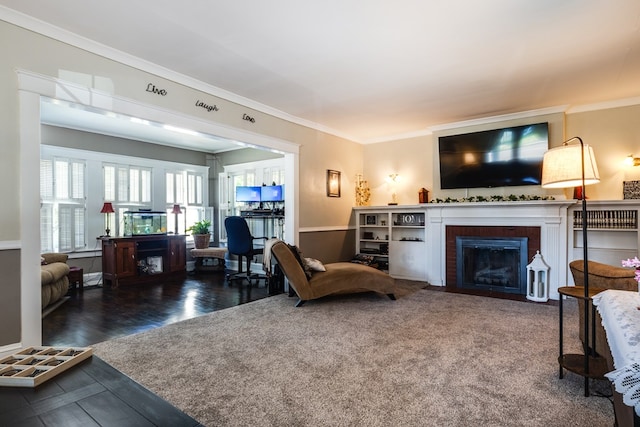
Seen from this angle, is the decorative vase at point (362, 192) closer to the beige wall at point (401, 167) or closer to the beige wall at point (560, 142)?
the beige wall at point (401, 167)

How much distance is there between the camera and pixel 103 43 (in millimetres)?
3158

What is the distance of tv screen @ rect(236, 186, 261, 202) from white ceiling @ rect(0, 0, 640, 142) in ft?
8.34

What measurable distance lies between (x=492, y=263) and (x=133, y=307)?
5.26 meters

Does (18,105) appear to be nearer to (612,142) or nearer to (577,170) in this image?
(577,170)

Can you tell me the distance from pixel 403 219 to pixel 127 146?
5.55 m

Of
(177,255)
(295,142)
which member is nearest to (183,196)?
(177,255)

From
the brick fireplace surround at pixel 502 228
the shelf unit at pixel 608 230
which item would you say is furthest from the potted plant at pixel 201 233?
the shelf unit at pixel 608 230

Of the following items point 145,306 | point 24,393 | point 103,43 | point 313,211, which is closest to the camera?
point 24,393

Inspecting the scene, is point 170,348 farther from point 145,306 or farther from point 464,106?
point 464,106

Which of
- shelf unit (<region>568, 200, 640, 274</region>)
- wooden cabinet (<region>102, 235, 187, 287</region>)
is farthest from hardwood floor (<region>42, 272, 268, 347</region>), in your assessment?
shelf unit (<region>568, 200, 640, 274</region>)

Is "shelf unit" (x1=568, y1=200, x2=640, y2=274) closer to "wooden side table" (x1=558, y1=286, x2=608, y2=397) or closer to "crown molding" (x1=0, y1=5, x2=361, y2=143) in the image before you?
"wooden side table" (x1=558, y1=286, x2=608, y2=397)

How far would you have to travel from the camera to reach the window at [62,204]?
571 centimetres

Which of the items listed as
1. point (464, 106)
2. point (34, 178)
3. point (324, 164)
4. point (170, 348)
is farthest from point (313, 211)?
point (34, 178)

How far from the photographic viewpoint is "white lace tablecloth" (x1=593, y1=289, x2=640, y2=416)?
107cm
